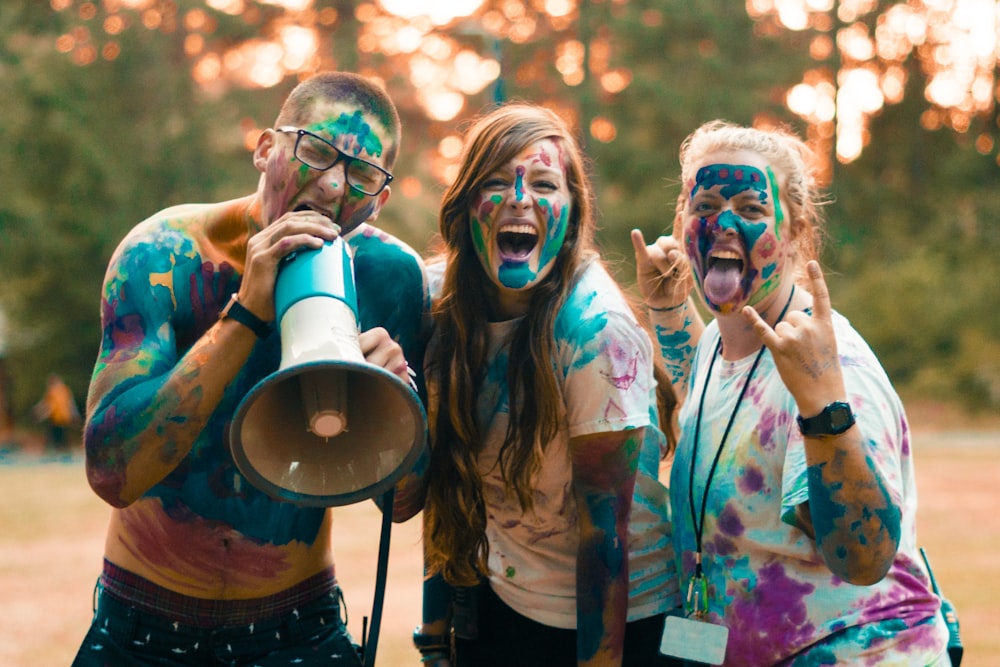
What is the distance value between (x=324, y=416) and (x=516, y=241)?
92 cm

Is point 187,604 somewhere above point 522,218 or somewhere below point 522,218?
below

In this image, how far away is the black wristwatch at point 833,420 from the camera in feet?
8.56

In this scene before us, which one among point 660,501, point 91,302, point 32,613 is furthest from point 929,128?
point 660,501

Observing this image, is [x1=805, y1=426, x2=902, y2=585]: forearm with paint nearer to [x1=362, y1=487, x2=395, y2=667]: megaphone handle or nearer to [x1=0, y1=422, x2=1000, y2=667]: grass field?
[x1=362, y1=487, x2=395, y2=667]: megaphone handle

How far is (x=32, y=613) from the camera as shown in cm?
1022

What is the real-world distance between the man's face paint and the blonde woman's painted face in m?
0.34

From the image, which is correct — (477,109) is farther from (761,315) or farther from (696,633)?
(696,633)

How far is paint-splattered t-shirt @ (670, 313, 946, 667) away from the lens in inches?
109

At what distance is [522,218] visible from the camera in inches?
130

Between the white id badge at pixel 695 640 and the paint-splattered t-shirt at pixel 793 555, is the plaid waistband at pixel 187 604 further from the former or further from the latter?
the paint-splattered t-shirt at pixel 793 555

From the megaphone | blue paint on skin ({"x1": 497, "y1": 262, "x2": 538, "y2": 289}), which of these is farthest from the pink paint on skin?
blue paint on skin ({"x1": 497, "y1": 262, "x2": 538, "y2": 289})

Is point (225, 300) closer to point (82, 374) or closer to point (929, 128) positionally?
point (82, 374)

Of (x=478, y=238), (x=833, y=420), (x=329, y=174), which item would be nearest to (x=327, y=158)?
(x=329, y=174)

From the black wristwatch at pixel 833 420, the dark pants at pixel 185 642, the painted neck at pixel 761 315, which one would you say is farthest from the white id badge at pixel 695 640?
the dark pants at pixel 185 642
